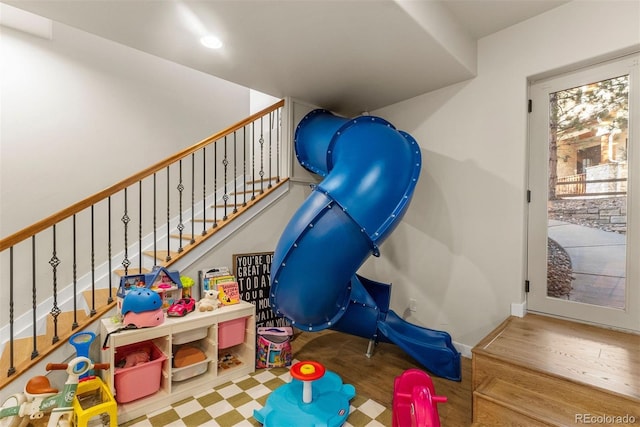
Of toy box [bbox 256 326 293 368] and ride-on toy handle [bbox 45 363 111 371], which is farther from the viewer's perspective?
toy box [bbox 256 326 293 368]

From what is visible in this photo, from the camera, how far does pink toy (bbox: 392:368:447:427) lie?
125 cm

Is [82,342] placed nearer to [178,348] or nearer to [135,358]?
[135,358]

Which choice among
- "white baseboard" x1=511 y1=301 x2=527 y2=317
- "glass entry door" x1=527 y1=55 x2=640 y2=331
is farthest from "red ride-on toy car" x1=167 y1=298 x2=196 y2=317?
"glass entry door" x1=527 y1=55 x2=640 y2=331

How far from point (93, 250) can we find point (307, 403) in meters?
1.73

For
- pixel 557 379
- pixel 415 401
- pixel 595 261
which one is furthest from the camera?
pixel 595 261

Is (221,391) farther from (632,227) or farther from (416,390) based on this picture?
(632,227)

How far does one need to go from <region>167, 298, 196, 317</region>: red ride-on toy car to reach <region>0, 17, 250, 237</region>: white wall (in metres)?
1.64

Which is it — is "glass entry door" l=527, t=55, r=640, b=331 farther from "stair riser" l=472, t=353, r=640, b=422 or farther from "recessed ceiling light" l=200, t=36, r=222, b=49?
"recessed ceiling light" l=200, t=36, r=222, b=49

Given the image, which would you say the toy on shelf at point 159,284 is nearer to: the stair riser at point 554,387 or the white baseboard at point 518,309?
the stair riser at point 554,387

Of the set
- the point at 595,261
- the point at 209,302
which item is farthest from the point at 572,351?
the point at 209,302

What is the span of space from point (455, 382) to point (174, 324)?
2022 mm

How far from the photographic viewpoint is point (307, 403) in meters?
1.78

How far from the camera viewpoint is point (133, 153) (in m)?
3.17

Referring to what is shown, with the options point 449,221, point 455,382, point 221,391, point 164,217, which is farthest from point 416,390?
point 164,217
